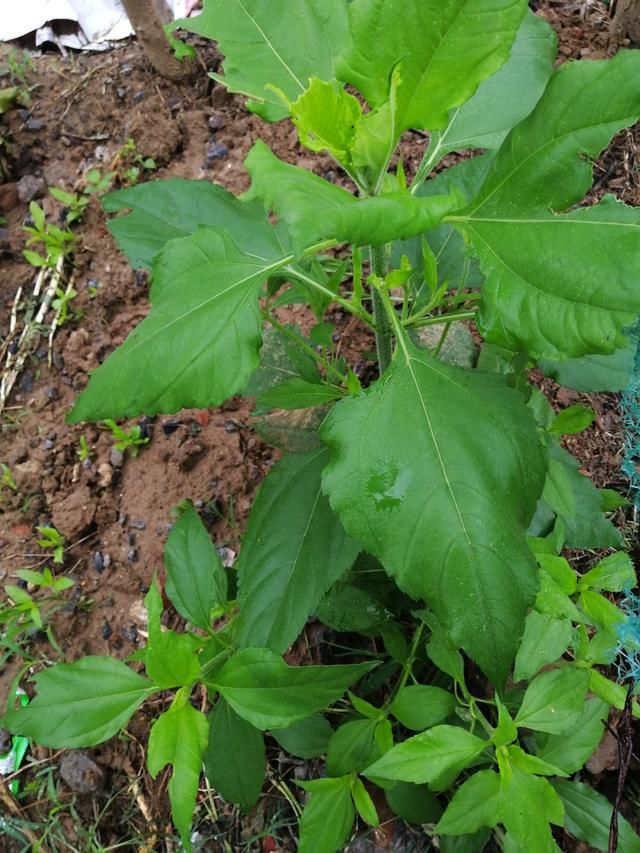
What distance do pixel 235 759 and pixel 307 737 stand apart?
23 centimetres

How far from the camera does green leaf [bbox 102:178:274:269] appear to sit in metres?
1.58

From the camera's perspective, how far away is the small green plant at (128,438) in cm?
229

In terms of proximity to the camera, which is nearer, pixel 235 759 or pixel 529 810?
pixel 529 810

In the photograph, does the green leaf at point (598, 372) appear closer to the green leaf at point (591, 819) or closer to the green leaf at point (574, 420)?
the green leaf at point (574, 420)

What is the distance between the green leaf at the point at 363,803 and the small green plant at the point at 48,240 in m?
2.23

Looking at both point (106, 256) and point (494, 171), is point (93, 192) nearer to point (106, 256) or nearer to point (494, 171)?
point (106, 256)

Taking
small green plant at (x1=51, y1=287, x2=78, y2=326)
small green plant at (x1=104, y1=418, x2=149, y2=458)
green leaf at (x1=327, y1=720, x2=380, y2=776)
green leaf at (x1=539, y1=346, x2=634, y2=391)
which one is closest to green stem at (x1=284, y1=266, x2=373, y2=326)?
green leaf at (x1=539, y1=346, x2=634, y2=391)

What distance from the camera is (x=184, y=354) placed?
3.67 feet

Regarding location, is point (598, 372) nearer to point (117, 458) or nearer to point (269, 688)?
point (269, 688)

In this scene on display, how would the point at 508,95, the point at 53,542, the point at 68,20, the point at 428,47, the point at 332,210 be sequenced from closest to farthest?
the point at 332,210 < the point at 428,47 < the point at 508,95 < the point at 53,542 < the point at 68,20

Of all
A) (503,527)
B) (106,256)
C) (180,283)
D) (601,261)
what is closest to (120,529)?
(106,256)

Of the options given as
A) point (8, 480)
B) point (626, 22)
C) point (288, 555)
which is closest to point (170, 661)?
point (288, 555)

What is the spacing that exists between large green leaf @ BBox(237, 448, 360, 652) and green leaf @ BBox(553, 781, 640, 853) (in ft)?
2.65

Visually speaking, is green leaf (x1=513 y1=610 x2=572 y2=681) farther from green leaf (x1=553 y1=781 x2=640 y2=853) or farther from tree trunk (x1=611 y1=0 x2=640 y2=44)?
tree trunk (x1=611 y1=0 x2=640 y2=44)
